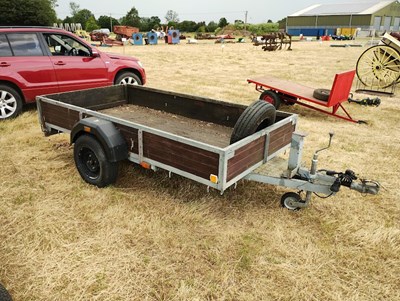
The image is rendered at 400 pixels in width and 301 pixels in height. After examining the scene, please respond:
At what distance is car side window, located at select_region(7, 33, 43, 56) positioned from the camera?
266 inches

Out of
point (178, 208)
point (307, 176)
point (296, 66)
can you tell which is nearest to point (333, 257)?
point (307, 176)

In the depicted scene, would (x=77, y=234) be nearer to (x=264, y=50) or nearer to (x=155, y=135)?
(x=155, y=135)

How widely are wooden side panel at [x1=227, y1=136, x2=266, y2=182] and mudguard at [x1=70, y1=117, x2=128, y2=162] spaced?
4.51 feet

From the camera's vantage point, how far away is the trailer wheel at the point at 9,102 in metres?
6.54

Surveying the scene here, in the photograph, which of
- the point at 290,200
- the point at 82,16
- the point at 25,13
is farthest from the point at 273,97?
the point at 82,16

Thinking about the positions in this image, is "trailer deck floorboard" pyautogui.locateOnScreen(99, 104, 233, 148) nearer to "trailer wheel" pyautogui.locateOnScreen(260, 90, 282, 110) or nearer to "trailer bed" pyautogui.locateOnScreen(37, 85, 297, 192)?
"trailer bed" pyautogui.locateOnScreen(37, 85, 297, 192)

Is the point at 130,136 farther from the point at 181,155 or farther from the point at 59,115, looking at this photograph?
the point at 59,115

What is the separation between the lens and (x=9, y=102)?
6652mm

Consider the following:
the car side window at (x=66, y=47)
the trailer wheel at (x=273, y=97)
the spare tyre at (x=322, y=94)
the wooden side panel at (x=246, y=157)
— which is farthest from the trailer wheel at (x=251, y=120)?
the car side window at (x=66, y=47)

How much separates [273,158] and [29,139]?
4.26 meters

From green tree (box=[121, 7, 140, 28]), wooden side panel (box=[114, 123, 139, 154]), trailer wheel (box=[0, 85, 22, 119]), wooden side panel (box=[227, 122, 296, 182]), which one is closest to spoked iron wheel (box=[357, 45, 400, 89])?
wooden side panel (box=[227, 122, 296, 182])

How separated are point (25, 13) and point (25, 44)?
139ft

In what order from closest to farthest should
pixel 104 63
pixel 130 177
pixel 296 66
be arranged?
pixel 130 177 → pixel 104 63 → pixel 296 66

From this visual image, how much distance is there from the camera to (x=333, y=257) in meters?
3.13
